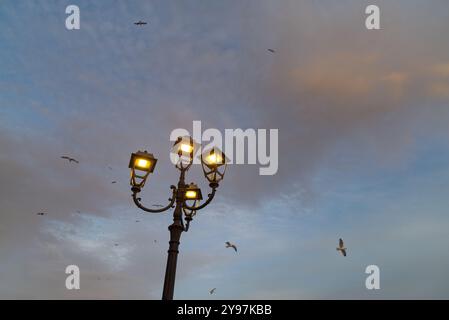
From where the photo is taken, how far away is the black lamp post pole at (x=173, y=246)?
8.01 meters

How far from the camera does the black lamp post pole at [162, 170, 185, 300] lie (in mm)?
8008

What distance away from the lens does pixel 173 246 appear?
338 inches
